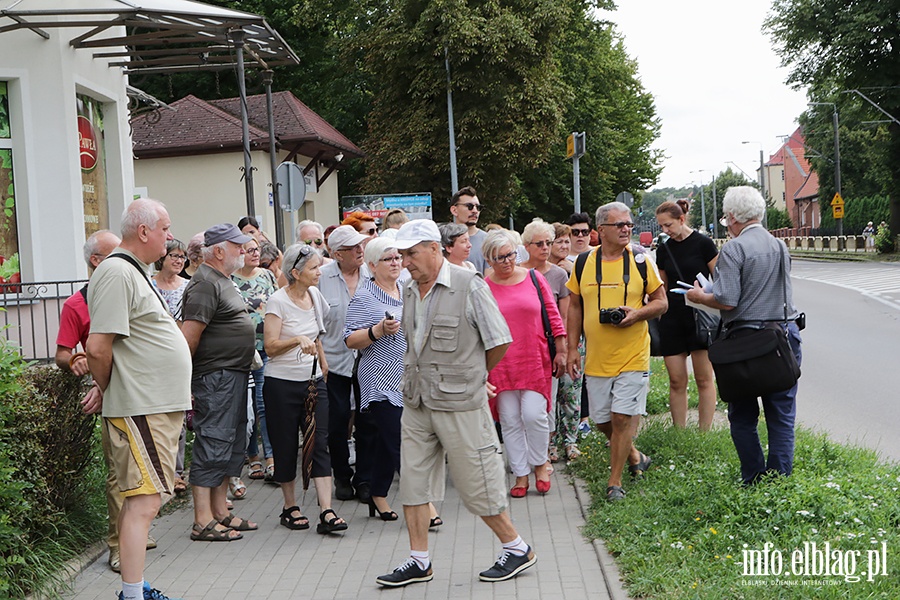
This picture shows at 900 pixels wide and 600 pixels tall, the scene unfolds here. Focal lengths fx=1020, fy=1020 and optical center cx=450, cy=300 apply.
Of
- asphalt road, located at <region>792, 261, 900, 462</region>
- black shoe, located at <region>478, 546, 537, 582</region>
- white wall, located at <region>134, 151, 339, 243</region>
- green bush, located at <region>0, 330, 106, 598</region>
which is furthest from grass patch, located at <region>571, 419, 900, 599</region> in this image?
white wall, located at <region>134, 151, 339, 243</region>

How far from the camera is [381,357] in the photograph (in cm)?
737

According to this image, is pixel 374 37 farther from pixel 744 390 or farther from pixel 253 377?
pixel 744 390

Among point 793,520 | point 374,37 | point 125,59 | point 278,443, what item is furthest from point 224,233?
point 374,37

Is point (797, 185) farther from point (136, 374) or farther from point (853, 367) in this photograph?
point (136, 374)

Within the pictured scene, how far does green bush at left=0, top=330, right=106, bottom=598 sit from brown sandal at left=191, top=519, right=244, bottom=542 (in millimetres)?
629

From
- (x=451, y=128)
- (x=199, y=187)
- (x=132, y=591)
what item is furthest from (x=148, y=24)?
(x=451, y=128)

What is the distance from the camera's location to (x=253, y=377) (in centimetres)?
876

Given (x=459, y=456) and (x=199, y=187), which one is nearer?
(x=459, y=456)

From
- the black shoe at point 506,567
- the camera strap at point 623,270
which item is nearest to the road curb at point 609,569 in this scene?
the black shoe at point 506,567

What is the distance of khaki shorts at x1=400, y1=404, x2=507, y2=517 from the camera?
5.70 meters

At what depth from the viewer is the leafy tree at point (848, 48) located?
44.1m

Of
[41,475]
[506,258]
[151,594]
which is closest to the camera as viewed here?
[151,594]

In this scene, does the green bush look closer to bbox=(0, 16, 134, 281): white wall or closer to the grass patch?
the grass patch

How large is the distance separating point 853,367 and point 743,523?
8.77 meters
